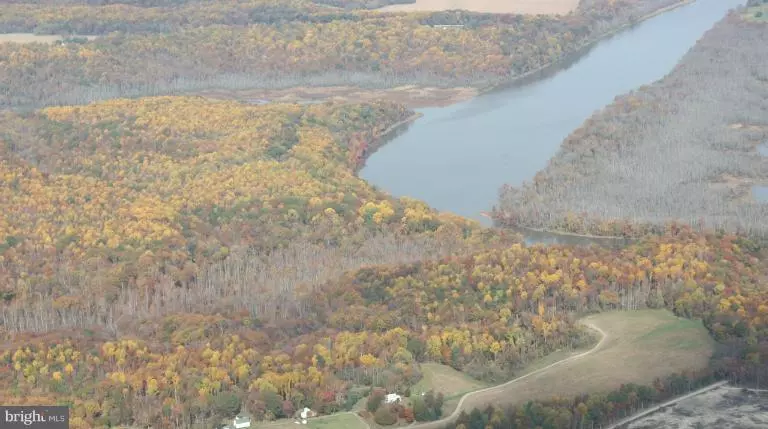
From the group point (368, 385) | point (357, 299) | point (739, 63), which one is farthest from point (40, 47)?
point (368, 385)

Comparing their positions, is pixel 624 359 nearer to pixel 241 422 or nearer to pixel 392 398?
pixel 392 398

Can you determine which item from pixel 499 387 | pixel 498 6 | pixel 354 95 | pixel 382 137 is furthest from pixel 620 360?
pixel 498 6

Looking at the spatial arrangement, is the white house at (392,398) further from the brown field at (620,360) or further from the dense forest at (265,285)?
the brown field at (620,360)

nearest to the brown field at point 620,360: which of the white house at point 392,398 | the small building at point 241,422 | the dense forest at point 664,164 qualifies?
the white house at point 392,398

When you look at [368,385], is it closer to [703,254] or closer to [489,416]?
[489,416]

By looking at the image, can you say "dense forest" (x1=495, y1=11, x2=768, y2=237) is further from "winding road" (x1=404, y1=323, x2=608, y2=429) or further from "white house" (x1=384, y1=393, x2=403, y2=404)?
"white house" (x1=384, y1=393, x2=403, y2=404)

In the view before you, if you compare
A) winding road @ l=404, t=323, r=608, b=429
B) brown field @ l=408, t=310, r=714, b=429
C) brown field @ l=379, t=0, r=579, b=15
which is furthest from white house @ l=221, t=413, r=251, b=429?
brown field @ l=379, t=0, r=579, b=15
